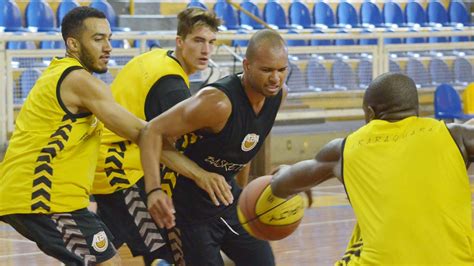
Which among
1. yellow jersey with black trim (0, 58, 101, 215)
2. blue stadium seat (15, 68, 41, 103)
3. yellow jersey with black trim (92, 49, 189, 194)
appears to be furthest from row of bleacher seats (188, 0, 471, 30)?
yellow jersey with black trim (0, 58, 101, 215)

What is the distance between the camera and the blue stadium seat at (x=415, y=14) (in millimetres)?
18703

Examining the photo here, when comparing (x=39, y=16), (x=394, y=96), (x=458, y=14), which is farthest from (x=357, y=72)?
(x=394, y=96)

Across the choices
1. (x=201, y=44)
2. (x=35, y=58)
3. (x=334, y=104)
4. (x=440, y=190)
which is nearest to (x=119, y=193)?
(x=201, y=44)

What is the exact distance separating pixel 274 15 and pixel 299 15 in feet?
1.51

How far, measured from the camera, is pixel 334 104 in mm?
14156

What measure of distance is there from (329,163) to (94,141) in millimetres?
1641

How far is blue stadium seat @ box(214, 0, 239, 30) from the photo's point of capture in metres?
16.2

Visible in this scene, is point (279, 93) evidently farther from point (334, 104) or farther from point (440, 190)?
point (334, 104)

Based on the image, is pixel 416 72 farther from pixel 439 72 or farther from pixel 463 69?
pixel 463 69

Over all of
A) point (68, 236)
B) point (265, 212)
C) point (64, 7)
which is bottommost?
point (68, 236)

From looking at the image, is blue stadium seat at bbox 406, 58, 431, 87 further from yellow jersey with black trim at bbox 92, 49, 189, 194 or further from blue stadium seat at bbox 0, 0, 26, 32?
yellow jersey with black trim at bbox 92, 49, 189, 194

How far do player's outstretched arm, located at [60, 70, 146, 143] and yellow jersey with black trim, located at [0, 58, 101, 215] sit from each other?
0.16 ft

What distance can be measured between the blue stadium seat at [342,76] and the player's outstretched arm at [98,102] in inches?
371

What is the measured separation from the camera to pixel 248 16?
1664 centimetres
